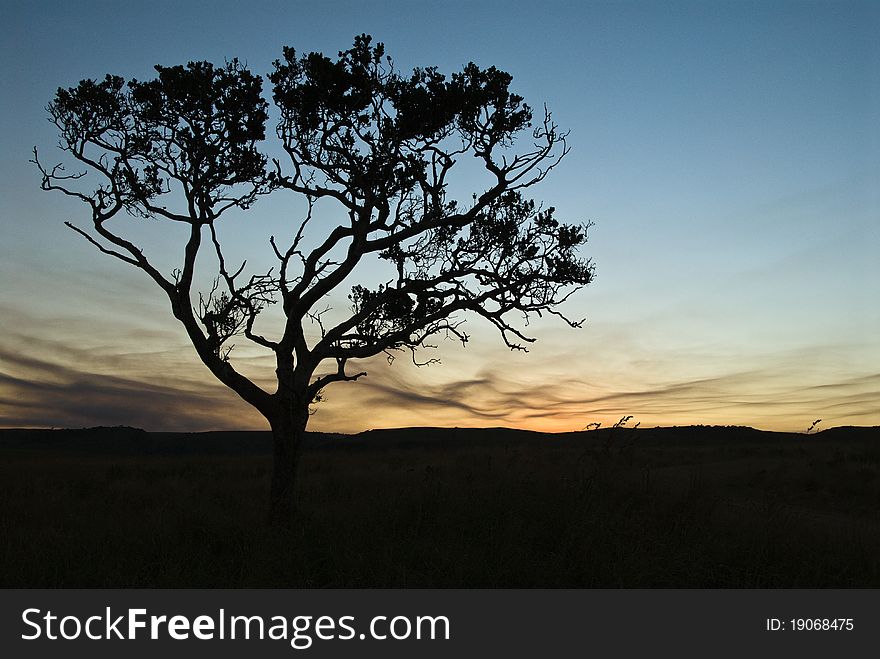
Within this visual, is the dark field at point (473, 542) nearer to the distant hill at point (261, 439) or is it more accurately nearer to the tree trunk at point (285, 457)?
the tree trunk at point (285, 457)

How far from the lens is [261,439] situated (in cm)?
7294

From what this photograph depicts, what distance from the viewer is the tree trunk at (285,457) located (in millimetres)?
10898

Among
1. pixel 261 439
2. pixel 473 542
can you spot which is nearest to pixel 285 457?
Answer: pixel 473 542

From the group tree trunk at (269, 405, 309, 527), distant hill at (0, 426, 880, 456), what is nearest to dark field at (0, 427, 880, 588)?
tree trunk at (269, 405, 309, 527)

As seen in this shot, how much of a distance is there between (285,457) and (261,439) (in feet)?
214

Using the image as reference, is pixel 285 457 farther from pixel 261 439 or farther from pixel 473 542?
pixel 261 439

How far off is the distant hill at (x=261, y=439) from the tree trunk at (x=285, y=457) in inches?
1423

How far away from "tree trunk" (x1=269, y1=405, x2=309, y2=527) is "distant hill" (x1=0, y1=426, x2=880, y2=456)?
36150 millimetres

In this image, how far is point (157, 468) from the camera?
2400cm

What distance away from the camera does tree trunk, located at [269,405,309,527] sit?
35.8 feet

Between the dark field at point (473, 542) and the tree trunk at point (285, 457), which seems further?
the tree trunk at point (285, 457)

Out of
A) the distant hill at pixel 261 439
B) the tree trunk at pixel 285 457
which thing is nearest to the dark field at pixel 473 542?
the tree trunk at pixel 285 457
